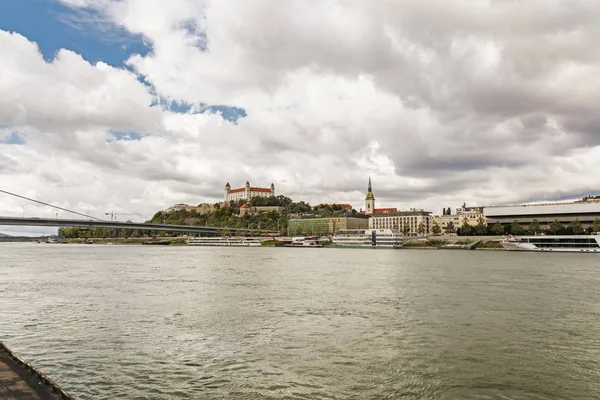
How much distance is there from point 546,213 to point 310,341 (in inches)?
5455

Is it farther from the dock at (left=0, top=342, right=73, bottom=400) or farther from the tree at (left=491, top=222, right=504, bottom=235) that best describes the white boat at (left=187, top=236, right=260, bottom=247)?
the dock at (left=0, top=342, right=73, bottom=400)

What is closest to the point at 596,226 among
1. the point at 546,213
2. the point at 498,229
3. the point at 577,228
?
the point at 577,228

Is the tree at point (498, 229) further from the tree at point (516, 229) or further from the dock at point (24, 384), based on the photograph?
the dock at point (24, 384)

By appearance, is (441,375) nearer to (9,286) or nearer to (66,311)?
A: (66,311)

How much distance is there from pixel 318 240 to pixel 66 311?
428 feet

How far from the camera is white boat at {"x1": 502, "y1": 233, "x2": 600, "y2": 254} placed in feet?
317

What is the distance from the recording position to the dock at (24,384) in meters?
9.80

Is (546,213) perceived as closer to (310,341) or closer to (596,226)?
(596,226)

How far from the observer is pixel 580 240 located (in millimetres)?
98750

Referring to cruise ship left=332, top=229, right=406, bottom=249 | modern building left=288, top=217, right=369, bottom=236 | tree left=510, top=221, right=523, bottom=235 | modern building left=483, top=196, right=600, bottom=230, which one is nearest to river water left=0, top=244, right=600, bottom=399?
cruise ship left=332, top=229, right=406, bottom=249

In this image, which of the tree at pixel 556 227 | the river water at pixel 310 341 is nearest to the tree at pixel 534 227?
the tree at pixel 556 227

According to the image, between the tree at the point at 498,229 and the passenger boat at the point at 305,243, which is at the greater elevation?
the tree at the point at 498,229

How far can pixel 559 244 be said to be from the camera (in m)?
102

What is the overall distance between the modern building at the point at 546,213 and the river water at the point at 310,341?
111 metres
